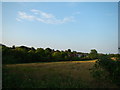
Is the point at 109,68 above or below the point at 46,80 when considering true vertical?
above

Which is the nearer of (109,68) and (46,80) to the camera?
(109,68)

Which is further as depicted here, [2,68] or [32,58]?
[32,58]

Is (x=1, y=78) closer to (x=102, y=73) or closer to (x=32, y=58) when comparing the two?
(x=102, y=73)

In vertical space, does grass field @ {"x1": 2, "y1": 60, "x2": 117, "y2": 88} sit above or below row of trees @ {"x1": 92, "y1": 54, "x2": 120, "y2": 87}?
below

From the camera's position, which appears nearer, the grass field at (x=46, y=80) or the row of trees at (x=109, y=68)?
the grass field at (x=46, y=80)

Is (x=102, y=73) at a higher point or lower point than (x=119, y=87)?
higher

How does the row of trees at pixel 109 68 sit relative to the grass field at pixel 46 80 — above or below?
above

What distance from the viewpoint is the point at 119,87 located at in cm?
616

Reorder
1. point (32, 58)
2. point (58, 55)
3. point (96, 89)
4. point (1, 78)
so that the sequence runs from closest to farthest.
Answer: point (1, 78)
point (96, 89)
point (32, 58)
point (58, 55)

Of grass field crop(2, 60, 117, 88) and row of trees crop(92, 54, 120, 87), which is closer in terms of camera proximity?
grass field crop(2, 60, 117, 88)

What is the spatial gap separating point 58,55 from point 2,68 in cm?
4693


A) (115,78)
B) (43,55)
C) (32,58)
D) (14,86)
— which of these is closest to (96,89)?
(115,78)

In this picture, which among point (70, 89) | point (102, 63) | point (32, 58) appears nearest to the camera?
point (70, 89)

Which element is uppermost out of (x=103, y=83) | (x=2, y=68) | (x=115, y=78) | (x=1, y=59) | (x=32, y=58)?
(x=1, y=59)
